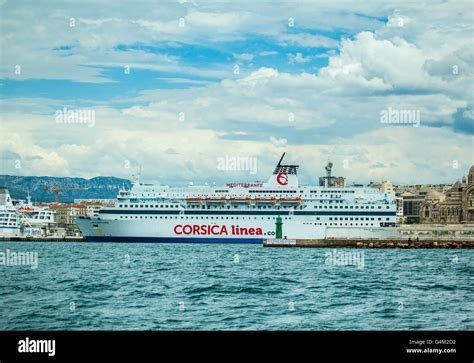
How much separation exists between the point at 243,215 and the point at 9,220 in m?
→ 25.5

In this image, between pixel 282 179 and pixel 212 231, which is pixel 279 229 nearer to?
pixel 212 231

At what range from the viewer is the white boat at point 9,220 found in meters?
70.9

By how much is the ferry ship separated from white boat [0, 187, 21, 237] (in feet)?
47.8

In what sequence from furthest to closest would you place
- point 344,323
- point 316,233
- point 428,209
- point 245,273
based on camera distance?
point 428,209
point 316,233
point 245,273
point 344,323

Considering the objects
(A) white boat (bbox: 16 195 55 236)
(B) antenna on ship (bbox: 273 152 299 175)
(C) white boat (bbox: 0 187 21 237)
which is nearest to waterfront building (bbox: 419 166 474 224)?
(B) antenna on ship (bbox: 273 152 299 175)

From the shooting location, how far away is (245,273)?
26.0 m

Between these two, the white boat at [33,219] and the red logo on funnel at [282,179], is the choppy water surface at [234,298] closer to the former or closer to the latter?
the red logo on funnel at [282,179]

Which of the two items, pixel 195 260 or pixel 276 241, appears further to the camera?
pixel 276 241

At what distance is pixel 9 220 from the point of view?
72250 millimetres

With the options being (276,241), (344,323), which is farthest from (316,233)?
(344,323)

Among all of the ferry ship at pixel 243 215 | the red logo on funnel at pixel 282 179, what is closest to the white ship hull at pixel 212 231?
the ferry ship at pixel 243 215

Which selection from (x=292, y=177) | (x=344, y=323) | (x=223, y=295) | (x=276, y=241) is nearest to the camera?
(x=344, y=323)
